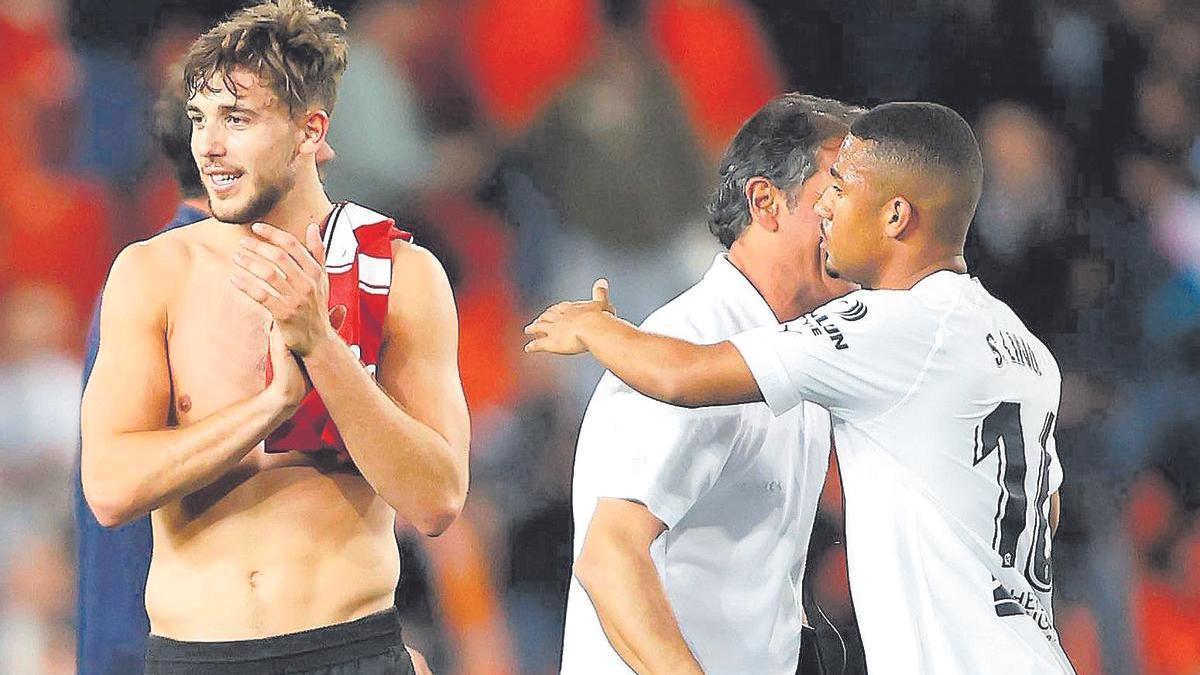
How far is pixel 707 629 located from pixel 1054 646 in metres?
0.44

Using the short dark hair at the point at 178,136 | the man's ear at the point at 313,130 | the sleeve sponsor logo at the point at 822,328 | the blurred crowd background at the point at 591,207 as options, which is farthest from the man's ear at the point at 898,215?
the blurred crowd background at the point at 591,207

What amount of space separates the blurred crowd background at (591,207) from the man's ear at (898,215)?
6.39ft

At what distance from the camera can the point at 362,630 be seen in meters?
1.85

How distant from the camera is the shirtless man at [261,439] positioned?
1.75m

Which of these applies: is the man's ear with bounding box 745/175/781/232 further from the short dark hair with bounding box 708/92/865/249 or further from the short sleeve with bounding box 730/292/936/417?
the short sleeve with bounding box 730/292/936/417

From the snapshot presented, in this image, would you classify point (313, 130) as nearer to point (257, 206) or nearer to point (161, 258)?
point (257, 206)

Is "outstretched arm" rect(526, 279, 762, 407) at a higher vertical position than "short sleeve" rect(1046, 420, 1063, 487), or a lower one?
higher

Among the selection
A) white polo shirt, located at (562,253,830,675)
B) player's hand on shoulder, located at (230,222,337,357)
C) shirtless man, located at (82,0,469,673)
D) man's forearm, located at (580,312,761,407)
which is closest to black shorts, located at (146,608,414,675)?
shirtless man, located at (82,0,469,673)

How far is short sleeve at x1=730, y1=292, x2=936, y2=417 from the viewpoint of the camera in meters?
1.60

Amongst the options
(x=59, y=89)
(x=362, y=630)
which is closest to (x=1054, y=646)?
(x=362, y=630)

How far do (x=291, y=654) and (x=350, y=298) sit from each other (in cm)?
44

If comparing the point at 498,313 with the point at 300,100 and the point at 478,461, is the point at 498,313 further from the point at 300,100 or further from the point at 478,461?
the point at 300,100

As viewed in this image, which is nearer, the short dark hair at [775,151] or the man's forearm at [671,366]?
the man's forearm at [671,366]

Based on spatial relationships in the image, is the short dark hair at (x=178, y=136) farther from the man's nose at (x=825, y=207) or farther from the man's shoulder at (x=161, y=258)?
the man's nose at (x=825, y=207)
